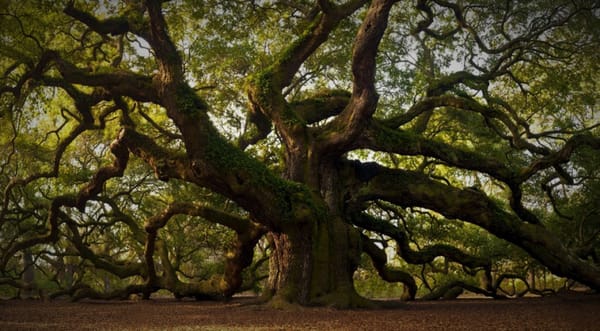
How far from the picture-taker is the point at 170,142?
20000 millimetres

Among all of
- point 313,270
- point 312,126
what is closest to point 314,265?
point 313,270

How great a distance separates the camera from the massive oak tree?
39.0 ft

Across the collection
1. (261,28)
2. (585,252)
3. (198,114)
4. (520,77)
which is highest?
(261,28)

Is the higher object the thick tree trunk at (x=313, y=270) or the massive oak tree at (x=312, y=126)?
the massive oak tree at (x=312, y=126)

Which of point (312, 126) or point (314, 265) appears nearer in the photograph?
point (314, 265)

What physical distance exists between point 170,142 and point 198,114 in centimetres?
869

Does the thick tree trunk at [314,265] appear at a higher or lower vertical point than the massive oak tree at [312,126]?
lower

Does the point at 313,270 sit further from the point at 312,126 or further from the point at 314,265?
the point at 312,126

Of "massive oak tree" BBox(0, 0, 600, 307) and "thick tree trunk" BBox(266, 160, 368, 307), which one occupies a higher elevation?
"massive oak tree" BBox(0, 0, 600, 307)

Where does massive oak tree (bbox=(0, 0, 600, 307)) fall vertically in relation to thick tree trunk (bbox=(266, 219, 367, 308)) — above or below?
above

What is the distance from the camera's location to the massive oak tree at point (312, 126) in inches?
468

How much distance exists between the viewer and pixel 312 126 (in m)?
16.0

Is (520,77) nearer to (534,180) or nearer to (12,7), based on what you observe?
(534,180)

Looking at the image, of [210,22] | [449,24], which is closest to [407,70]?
[449,24]
